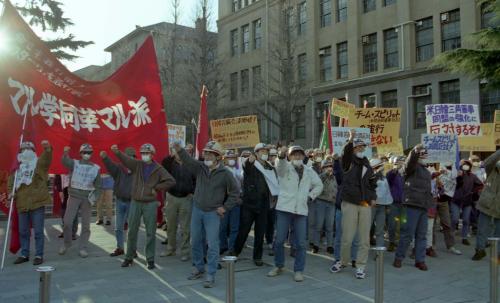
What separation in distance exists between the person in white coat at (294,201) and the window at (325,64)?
25.0 m

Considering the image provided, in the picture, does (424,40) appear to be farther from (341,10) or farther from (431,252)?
(431,252)

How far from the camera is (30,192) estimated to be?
25.9 ft

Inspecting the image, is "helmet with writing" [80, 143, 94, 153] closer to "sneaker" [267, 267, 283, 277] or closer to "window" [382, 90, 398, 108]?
"sneaker" [267, 267, 283, 277]

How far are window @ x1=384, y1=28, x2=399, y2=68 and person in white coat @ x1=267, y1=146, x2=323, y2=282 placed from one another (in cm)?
2228

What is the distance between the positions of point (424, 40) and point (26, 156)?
945 inches

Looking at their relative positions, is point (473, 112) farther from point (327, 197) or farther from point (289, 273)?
point (289, 273)

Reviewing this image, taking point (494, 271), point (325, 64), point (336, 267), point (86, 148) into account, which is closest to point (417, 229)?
point (336, 267)

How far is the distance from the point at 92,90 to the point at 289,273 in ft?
14.1

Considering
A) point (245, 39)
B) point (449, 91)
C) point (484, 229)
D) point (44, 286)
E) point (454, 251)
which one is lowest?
point (454, 251)

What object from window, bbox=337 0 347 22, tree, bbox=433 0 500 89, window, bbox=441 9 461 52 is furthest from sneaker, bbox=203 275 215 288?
window, bbox=337 0 347 22

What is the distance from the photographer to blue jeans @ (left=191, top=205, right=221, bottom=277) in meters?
6.94

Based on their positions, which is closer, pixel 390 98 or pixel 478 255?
pixel 478 255

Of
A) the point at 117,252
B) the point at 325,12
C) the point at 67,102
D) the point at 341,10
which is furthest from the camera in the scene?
the point at 325,12

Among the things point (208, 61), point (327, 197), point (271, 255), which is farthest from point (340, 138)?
point (208, 61)
